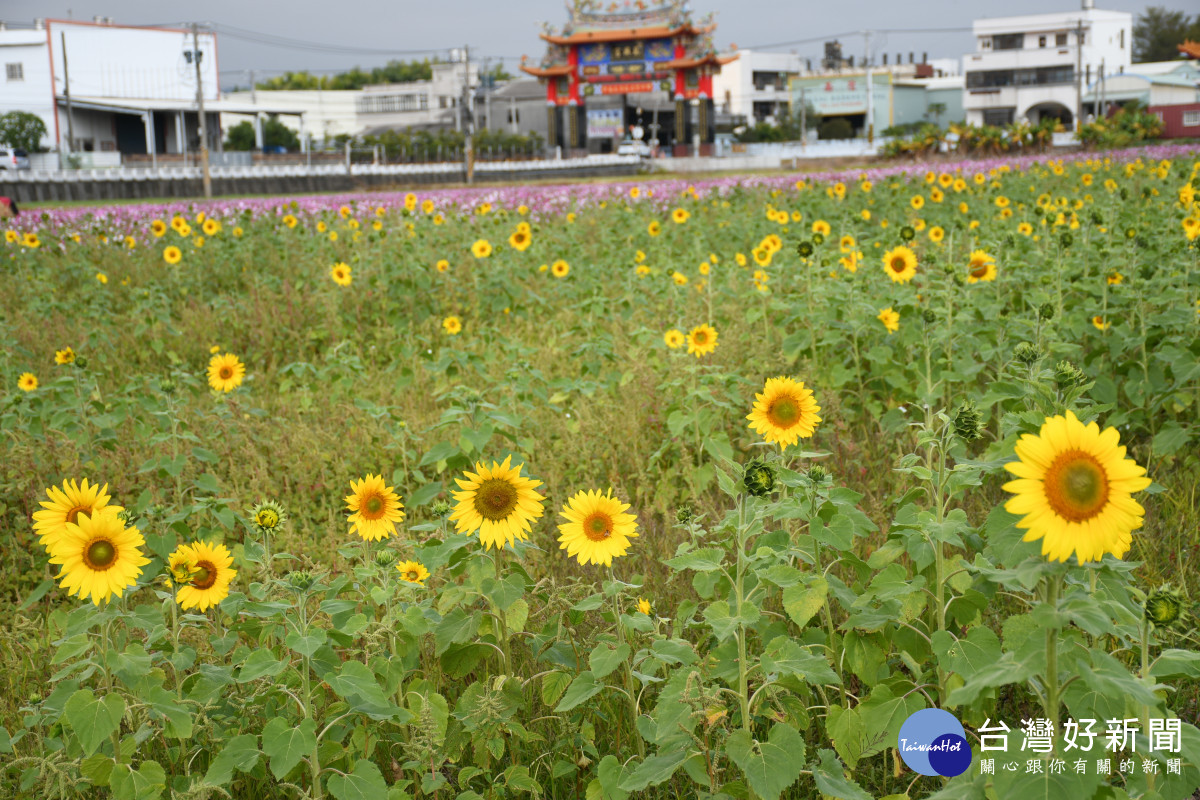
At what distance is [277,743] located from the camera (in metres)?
1.70

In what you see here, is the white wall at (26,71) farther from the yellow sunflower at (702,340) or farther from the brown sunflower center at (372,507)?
the brown sunflower center at (372,507)

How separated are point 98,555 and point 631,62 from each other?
44899mm

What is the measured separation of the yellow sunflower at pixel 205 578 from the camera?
207 cm

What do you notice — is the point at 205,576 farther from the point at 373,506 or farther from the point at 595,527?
the point at 595,527

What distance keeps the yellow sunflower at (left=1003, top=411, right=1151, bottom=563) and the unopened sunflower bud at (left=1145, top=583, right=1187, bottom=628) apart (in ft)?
0.55

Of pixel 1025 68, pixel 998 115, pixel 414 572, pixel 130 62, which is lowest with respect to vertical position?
pixel 414 572

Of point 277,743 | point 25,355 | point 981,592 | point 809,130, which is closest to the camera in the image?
point 277,743

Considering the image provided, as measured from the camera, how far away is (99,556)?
70.8 inches

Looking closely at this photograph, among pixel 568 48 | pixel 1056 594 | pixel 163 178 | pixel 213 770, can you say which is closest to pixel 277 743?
pixel 213 770

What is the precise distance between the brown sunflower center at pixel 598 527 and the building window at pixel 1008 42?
201ft

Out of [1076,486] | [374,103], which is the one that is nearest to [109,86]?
[374,103]

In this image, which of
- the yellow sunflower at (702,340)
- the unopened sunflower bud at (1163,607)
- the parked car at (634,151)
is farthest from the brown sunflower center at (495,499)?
the parked car at (634,151)

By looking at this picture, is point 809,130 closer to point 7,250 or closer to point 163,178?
point 163,178

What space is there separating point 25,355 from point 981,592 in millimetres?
5864
